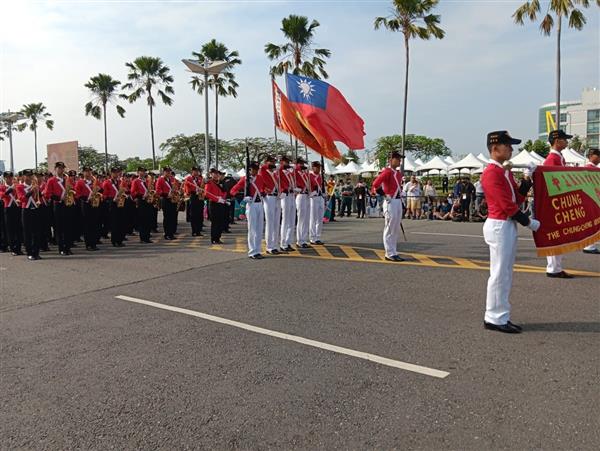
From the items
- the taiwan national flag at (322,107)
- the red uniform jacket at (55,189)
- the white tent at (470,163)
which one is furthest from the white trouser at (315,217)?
the white tent at (470,163)

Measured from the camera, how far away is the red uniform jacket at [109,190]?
14.2 meters

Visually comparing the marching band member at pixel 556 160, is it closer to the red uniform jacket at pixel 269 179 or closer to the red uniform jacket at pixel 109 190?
the red uniform jacket at pixel 269 179

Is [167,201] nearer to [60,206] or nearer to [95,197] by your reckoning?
[95,197]

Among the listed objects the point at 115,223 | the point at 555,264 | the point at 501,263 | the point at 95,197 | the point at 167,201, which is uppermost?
the point at 95,197

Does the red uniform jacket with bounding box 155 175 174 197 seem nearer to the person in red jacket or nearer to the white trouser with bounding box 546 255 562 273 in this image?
the white trouser with bounding box 546 255 562 273

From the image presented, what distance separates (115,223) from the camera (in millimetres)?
13805

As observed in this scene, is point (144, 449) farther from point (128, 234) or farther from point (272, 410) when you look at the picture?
point (128, 234)

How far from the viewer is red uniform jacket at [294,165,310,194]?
1261 cm

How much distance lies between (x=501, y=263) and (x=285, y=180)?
23.9 feet

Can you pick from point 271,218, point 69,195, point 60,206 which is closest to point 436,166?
point 271,218

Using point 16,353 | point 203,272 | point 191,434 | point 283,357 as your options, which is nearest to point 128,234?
point 203,272

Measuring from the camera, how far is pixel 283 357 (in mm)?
4852

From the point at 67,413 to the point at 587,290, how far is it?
6.94 meters

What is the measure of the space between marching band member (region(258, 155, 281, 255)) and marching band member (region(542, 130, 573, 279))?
5.72m
